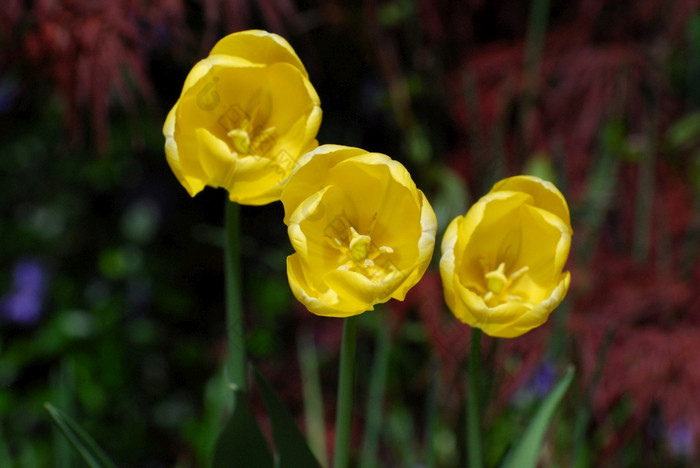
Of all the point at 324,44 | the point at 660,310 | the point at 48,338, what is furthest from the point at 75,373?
the point at 660,310

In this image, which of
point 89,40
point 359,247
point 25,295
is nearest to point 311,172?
point 359,247

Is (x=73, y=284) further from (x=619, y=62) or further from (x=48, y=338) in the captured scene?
(x=619, y=62)

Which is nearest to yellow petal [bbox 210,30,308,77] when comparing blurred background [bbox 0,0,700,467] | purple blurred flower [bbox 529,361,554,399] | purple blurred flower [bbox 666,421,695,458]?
blurred background [bbox 0,0,700,467]

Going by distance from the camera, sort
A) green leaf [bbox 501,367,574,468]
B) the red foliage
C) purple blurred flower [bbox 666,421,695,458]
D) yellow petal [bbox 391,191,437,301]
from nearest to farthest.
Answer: yellow petal [bbox 391,191,437,301] → green leaf [bbox 501,367,574,468] → the red foliage → purple blurred flower [bbox 666,421,695,458]

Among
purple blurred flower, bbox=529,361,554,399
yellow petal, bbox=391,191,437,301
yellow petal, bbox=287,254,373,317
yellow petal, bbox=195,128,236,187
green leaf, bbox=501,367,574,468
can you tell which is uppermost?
yellow petal, bbox=195,128,236,187

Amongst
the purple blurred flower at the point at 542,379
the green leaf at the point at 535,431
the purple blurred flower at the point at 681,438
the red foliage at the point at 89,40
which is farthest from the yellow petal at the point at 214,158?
the purple blurred flower at the point at 681,438

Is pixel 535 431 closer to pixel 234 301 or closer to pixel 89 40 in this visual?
pixel 234 301

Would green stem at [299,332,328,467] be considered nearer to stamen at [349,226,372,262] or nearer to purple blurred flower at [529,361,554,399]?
purple blurred flower at [529,361,554,399]
